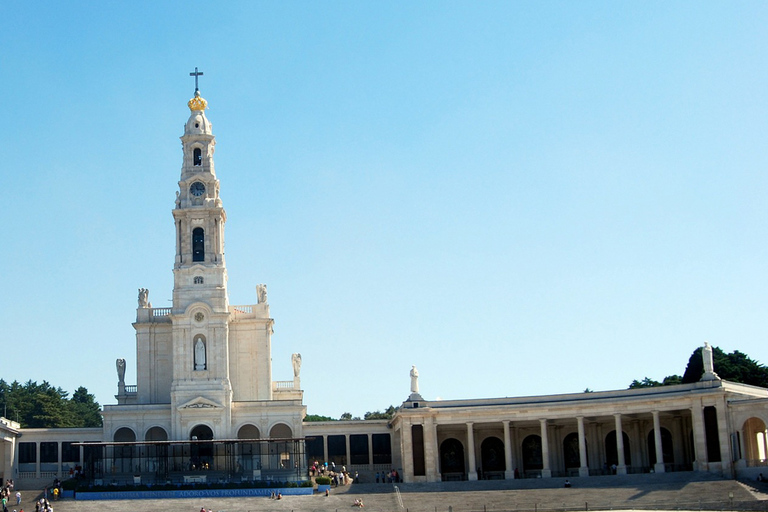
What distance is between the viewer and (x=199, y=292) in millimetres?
82812

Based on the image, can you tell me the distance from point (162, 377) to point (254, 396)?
7.03 metres

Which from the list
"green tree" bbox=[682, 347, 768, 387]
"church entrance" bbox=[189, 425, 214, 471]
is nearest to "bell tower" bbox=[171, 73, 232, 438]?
"church entrance" bbox=[189, 425, 214, 471]

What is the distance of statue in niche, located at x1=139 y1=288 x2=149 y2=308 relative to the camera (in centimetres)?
8600

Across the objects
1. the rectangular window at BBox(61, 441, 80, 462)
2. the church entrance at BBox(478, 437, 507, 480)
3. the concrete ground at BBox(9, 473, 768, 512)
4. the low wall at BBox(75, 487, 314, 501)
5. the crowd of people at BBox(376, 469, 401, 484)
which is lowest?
the concrete ground at BBox(9, 473, 768, 512)

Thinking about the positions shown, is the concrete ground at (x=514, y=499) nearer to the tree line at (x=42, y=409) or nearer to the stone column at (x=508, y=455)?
the stone column at (x=508, y=455)

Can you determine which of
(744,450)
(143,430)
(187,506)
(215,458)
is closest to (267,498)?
(187,506)

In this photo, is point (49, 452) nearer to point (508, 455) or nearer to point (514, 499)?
point (508, 455)

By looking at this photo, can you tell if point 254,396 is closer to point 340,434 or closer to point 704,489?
point 340,434

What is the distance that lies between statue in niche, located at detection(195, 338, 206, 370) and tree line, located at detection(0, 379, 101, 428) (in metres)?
45.6

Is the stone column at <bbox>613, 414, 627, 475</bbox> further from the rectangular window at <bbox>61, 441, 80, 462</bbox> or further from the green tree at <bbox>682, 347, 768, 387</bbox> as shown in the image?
the rectangular window at <bbox>61, 441, 80, 462</bbox>

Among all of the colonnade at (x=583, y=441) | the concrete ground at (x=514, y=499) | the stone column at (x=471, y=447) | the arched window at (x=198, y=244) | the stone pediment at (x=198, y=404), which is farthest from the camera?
the arched window at (x=198, y=244)

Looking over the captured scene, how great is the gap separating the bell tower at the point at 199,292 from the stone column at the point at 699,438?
32060 mm

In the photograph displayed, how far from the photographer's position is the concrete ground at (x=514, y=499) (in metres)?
61.5

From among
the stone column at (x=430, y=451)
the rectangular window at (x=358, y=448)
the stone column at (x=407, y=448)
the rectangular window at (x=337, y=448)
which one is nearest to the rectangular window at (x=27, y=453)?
the rectangular window at (x=337, y=448)
